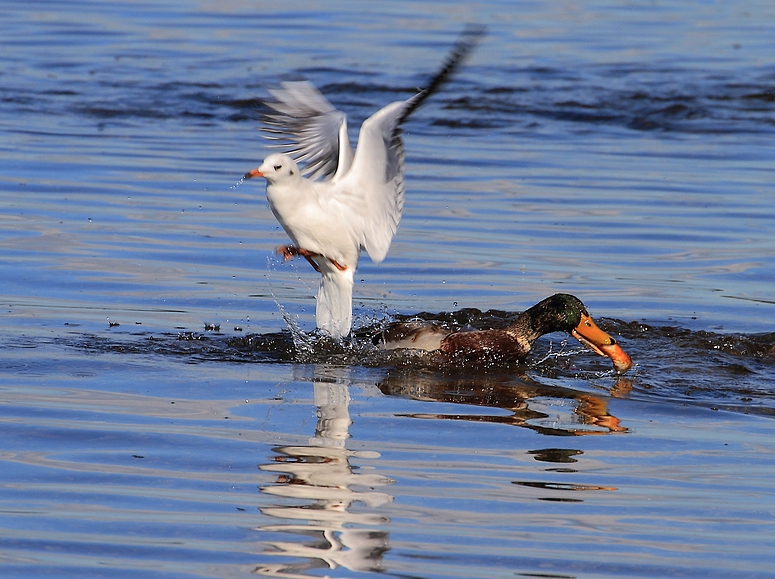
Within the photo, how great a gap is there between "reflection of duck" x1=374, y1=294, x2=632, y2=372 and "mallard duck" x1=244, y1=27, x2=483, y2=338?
0.43 metres

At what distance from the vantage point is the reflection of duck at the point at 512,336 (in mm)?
8320

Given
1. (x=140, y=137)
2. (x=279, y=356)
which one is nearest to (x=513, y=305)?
(x=279, y=356)

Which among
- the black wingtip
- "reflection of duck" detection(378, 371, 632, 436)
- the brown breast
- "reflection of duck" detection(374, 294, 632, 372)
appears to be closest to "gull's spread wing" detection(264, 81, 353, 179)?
the black wingtip

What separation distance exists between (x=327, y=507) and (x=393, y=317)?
13.7ft

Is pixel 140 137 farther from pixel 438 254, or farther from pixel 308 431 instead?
pixel 308 431

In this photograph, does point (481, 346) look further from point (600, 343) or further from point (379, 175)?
point (379, 175)

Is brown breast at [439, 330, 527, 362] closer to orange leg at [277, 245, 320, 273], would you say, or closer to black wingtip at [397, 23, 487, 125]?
orange leg at [277, 245, 320, 273]

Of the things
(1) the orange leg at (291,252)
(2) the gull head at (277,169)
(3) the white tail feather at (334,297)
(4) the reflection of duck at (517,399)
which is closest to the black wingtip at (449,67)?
(2) the gull head at (277,169)

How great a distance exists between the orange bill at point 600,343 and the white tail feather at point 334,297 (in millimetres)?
1405

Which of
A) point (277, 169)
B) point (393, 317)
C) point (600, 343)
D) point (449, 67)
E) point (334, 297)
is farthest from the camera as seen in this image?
point (393, 317)

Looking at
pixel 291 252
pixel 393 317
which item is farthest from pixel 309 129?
pixel 393 317

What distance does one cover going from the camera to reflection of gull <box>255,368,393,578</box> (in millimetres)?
4777

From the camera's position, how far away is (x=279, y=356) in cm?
826

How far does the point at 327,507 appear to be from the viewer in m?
5.30
